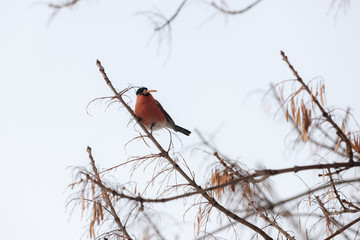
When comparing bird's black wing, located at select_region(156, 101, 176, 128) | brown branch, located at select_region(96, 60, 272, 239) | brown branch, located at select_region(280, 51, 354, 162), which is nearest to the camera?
brown branch, located at select_region(280, 51, 354, 162)

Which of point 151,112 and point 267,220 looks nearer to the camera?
point 267,220

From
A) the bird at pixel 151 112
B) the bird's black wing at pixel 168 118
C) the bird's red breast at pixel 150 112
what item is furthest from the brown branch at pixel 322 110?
the bird's black wing at pixel 168 118

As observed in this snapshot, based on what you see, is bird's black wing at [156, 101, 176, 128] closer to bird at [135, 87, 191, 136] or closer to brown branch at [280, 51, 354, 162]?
bird at [135, 87, 191, 136]

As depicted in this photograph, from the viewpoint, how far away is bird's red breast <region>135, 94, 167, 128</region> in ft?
16.4

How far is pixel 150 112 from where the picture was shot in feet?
16.6

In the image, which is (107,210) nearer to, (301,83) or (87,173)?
(87,173)

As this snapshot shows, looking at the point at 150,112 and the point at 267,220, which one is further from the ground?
the point at 150,112

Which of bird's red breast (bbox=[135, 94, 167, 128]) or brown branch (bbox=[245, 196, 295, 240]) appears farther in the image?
bird's red breast (bbox=[135, 94, 167, 128])

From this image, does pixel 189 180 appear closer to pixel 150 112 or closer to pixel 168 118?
pixel 150 112

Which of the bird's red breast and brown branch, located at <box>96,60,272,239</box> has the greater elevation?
the bird's red breast

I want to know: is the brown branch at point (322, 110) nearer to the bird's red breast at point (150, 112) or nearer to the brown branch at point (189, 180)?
the brown branch at point (189, 180)

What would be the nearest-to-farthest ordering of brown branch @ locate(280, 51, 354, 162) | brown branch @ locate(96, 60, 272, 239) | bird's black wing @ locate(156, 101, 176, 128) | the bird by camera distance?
brown branch @ locate(280, 51, 354, 162), brown branch @ locate(96, 60, 272, 239), the bird, bird's black wing @ locate(156, 101, 176, 128)

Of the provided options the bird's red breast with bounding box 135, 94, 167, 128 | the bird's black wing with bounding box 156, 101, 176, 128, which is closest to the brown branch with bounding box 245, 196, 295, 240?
the bird's red breast with bounding box 135, 94, 167, 128

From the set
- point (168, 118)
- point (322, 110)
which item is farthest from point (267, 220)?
point (168, 118)
